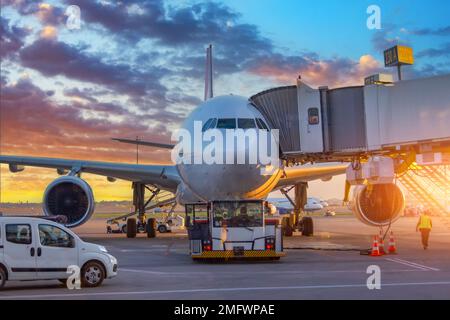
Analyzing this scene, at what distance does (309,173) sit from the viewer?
27.2 meters

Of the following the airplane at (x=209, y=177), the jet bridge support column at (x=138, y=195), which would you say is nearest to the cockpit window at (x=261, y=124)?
the airplane at (x=209, y=177)

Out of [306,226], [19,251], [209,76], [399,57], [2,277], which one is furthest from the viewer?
[209,76]

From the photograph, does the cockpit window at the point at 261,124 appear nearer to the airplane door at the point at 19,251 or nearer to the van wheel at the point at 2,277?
the airplane door at the point at 19,251

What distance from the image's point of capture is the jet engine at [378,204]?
70.2ft

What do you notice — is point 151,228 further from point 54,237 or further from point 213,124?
point 54,237

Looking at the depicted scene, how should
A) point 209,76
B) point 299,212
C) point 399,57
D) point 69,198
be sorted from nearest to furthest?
1. point 399,57
2. point 69,198
3. point 299,212
4. point 209,76

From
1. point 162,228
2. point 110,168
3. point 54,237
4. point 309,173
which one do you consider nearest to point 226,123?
point 54,237

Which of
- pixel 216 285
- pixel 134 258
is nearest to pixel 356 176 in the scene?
pixel 134 258

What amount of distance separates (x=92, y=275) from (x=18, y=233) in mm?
1674

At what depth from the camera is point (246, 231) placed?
16938mm

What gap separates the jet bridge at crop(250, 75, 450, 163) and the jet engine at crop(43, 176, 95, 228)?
7965 millimetres

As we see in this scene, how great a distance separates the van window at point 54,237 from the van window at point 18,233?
0.82 feet
